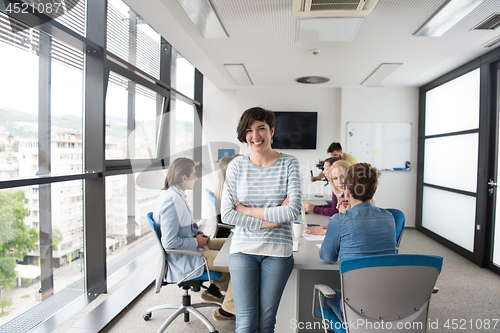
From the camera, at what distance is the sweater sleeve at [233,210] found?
1430 mm

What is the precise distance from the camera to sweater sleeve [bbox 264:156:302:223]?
1392 millimetres

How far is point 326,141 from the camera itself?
5.71 metres

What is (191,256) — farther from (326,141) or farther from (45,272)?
(326,141)

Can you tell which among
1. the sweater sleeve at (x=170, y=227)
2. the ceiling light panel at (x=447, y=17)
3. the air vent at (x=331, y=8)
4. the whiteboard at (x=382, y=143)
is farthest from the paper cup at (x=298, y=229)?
the whiteboard at (x=382, y=143)

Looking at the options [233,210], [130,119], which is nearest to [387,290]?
[233,210]

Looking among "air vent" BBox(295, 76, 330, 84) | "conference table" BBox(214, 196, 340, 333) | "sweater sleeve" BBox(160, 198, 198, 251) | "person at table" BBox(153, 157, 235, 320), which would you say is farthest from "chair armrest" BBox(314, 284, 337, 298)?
"air vent" BBox(295, 76, 330, 84)

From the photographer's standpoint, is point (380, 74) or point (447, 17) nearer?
point (447, 17)

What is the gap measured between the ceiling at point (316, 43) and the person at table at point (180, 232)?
1.51m

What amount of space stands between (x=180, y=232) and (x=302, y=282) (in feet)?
3.25

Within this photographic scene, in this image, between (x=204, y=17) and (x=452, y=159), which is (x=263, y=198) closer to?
(x=204, y=17)

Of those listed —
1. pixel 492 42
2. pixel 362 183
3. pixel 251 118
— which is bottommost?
pixel 362 183

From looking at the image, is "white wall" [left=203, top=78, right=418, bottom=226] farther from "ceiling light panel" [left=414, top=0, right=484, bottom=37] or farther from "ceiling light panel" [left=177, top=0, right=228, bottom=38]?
"ceiling light panel" [left=177, top=0, right=228, bottom=38]

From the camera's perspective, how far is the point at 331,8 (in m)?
2.45

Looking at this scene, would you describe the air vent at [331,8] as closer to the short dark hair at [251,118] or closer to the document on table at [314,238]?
the short dark hair at [251,118]
